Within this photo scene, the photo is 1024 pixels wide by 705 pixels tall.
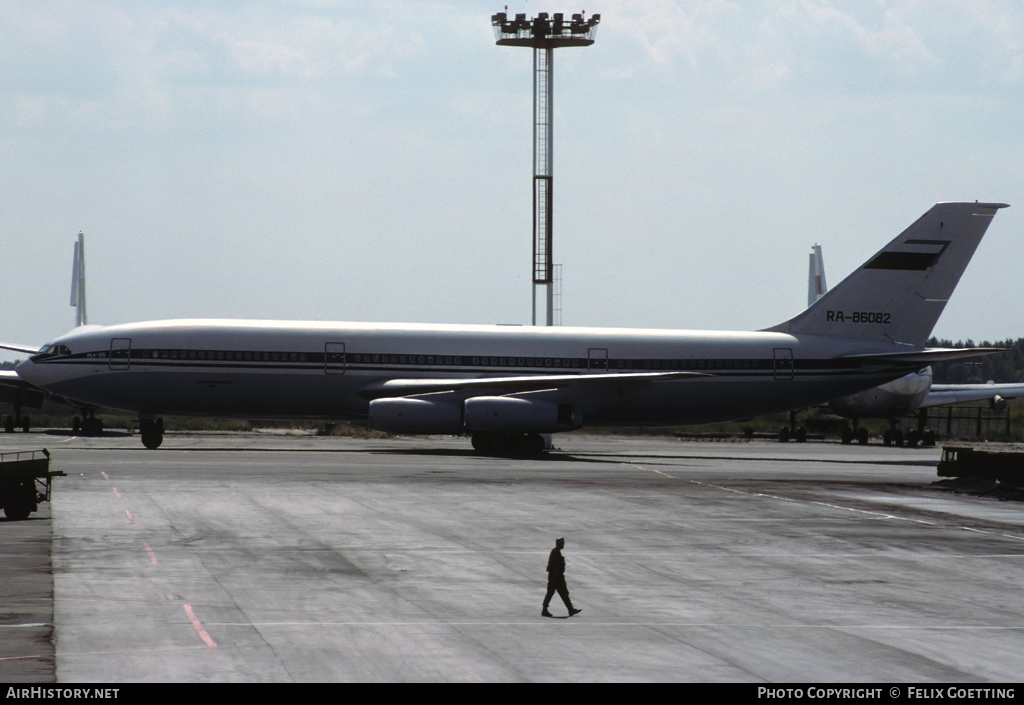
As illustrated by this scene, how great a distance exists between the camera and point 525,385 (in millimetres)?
48594

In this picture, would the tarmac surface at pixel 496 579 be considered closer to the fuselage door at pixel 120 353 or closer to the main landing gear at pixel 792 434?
the fuselage door at pixel 120 353

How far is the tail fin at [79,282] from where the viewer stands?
119 meters

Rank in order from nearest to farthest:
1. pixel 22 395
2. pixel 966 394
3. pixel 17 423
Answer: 1. pixel 22 395
2. pixel 17 423
3. pixel 966 394

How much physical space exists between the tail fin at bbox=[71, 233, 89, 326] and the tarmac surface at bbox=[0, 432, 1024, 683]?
85.9 m

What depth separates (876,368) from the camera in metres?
51.9

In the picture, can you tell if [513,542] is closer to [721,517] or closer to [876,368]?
[721,517]

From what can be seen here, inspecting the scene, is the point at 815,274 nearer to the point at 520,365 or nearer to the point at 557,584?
the point at 520,365

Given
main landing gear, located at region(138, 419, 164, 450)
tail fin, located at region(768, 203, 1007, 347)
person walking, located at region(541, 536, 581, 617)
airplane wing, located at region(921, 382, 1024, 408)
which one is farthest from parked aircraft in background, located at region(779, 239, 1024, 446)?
person walking, located at region(541, 536, 581, 617)

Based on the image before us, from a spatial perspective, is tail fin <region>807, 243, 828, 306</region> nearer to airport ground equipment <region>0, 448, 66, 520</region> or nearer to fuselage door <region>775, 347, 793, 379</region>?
fuselage door <region>775, 347, 793, 379</region>

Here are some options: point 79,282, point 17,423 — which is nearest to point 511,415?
point 17,423

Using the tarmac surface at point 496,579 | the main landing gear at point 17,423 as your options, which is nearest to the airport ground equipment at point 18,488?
the tarmac surface at point 496,579

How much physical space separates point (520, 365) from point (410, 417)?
593cm

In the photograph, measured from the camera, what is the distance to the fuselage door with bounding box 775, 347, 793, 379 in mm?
51562

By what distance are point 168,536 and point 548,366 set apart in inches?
1130
